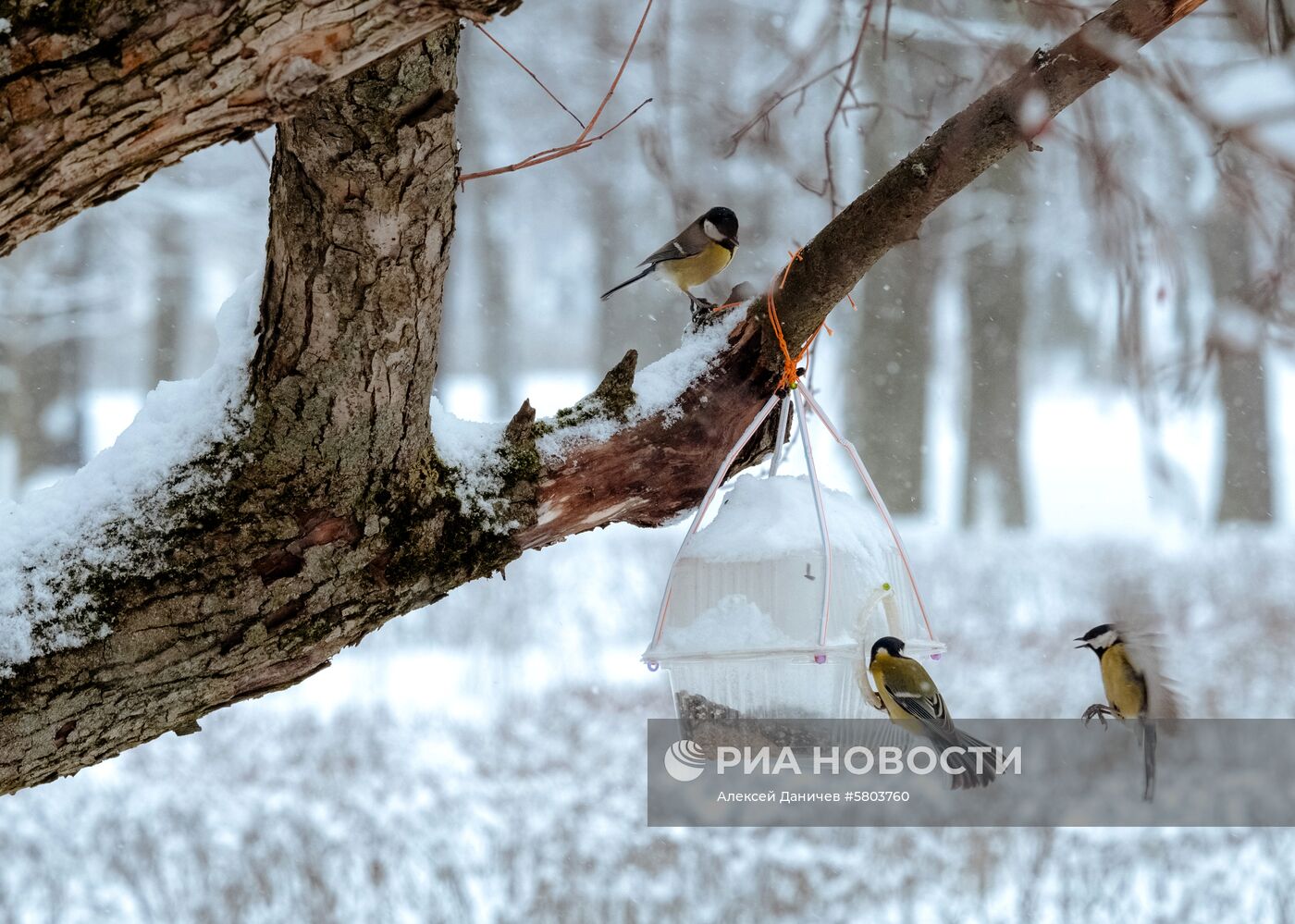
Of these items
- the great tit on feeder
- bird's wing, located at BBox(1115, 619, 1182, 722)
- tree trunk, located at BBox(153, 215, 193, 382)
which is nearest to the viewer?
the great tit on feeder

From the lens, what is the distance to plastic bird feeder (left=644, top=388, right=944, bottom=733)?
5.04ft

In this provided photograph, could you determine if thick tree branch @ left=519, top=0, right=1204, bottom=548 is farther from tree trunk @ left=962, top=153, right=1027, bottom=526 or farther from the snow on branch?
tree trunk @ left=962, top=153, right=1027, bottom=526

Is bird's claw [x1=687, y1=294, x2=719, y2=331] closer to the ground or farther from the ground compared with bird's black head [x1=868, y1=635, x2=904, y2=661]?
farther from the ground

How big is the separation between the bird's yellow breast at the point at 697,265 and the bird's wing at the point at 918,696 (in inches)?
40.1

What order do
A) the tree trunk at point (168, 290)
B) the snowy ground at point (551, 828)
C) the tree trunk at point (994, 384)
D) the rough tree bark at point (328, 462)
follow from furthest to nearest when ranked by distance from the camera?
the tree trunk at point (168, 290) → the tree trunk at point (994, 384) → the snowy ground at point (551, 828) → the rough tree bark at point (328, 462)

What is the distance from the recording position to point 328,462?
1.49 m

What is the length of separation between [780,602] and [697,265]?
3.02 feet

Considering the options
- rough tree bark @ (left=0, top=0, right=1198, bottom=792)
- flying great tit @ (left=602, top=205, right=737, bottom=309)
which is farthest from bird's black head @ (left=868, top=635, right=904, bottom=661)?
flying great tit @ (left=602, top=205, right=737, bottom=309)

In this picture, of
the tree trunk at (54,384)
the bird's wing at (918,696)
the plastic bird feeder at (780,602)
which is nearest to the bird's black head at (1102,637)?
the plastic bird feeder at (780,602)

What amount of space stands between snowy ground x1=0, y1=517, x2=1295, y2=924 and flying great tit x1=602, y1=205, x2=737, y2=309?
8.46 ft

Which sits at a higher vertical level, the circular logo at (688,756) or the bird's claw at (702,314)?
the bird's claw at (702,314)

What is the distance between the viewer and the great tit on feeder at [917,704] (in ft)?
4.80

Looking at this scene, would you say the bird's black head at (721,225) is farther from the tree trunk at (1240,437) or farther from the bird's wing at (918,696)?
the tree trunk at (1240,437)

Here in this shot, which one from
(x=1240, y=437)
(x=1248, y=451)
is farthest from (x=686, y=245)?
(x=1248, y=451)
